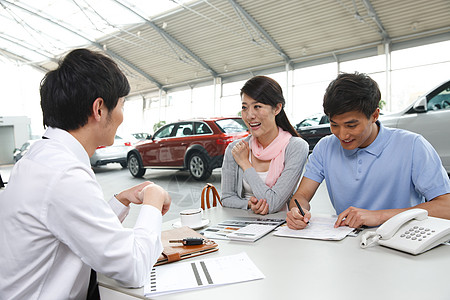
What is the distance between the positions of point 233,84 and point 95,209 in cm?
1370

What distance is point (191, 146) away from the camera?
19.2ft

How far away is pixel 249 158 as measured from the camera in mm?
2012

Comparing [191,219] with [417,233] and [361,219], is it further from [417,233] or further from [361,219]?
[417,233]

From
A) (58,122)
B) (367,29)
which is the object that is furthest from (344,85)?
(367,29)

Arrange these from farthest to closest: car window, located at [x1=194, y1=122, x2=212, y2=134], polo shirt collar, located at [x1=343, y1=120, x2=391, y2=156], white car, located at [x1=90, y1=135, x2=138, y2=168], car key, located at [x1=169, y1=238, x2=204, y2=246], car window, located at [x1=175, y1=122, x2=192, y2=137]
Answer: white car, located at [x1=90, y1=135, x2=138, y2=168], car window, located at [x1=175, y1=122, x2=192, y2=137], car window, located at [x1=194, y1=122, x2=212, y2=134], polo shirt collar, located at [x1=343, y1=120, x2=391, y2=156], car key, located at [x1=169, y1=238, x2=204, y2=246]

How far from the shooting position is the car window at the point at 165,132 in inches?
253

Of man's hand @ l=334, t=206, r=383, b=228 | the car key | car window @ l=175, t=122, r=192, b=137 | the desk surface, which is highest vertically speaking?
car window @ l=175, t=122, r=192, b=137

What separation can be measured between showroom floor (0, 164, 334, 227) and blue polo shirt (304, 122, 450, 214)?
2.00 meters

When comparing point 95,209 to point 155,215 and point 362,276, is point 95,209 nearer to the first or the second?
point 155,215

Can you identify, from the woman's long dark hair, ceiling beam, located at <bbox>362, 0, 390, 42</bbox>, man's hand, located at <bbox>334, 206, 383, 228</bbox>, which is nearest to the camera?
man's hand, located at <bbox>334, 206, 383, 228</bbox>

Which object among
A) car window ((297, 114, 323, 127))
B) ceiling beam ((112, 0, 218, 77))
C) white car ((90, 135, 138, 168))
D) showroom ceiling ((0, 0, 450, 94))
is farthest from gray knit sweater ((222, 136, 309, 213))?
ceiling beam ((112, 0, 218, 77))

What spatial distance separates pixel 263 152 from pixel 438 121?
3.02 meters

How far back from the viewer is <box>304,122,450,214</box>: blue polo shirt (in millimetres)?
1355

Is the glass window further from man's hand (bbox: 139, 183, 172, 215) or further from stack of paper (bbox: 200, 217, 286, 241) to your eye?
man's hand (bbox: 139, 183, 172, 215)
